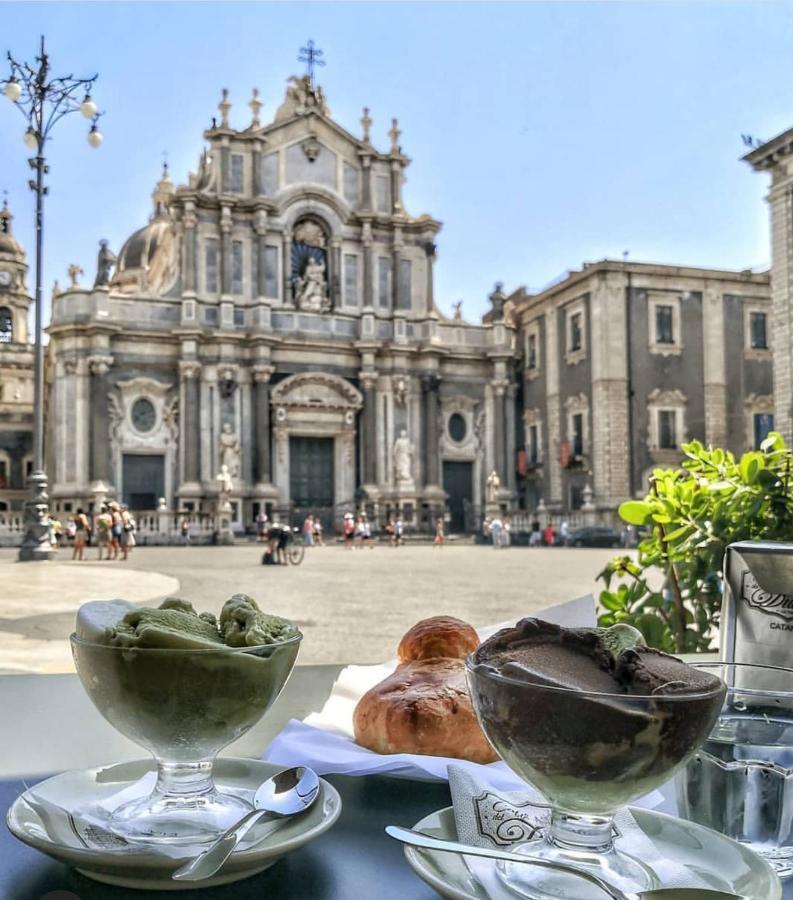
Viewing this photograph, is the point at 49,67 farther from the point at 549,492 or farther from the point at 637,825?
the point at 549,492

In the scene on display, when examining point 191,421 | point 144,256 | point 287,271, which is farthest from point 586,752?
point 144,256

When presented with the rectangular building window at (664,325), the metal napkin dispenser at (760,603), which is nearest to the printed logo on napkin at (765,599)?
the metal napkin dispenser at (760,603)

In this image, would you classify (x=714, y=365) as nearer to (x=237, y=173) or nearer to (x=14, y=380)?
(x=237, y=173)

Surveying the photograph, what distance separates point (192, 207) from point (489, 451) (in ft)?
35.7

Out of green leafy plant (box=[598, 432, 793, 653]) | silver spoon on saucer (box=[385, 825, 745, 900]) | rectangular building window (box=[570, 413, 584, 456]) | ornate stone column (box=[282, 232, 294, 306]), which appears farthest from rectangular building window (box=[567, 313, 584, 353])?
silver spoon on saucer (box=[385, 825, 745, 900])

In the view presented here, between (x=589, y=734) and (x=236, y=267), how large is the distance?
25.5 metres

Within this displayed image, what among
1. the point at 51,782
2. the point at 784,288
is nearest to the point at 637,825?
the point at 51,782

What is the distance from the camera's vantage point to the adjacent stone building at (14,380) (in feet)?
112

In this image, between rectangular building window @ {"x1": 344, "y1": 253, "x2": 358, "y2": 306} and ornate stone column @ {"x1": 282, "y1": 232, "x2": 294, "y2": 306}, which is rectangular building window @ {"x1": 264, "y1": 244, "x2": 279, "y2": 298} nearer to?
ornate stone column @ {"x1": 282, "y1": 232, "x2": 294, "y2": 306}

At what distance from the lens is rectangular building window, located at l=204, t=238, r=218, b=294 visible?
25.1m

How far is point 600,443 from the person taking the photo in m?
24.2

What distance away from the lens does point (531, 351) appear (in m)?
28.1

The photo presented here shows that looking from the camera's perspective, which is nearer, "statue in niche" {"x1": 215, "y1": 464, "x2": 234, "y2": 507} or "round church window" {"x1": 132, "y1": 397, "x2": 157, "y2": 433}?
"statue in niche" {"x1": 215, "y1": 464, "x2": 234, "y2": 507}

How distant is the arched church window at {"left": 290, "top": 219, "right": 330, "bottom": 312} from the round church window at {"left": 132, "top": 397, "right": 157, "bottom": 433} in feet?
16.5
